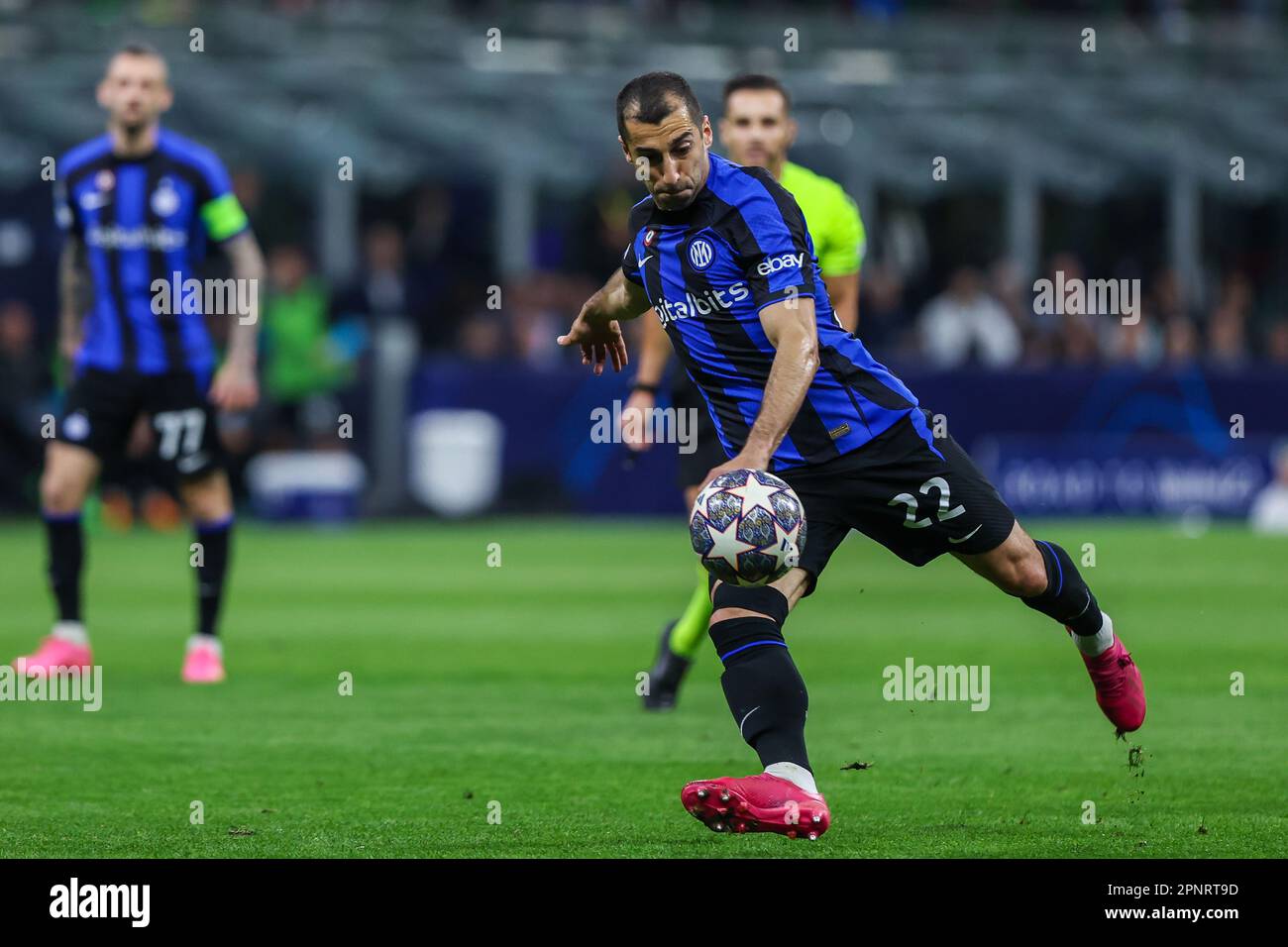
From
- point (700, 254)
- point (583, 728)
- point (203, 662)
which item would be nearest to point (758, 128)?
point (583, 728)

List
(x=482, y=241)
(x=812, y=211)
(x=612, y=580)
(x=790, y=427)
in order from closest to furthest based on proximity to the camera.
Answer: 1. (x=790, y=427)
2. (x=812, y=211)
3. (x=612, y=580)
4. (x=482, y=241)

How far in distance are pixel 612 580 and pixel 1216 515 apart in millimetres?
8346

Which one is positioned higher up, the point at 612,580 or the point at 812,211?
the point at 812,211

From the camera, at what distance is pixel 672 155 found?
20.8ft

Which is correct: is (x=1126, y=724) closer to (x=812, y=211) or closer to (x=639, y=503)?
(x=812, y=211)

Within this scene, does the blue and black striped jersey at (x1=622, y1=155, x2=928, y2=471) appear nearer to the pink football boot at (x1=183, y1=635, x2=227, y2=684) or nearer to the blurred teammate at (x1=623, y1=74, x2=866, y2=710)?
the blurred teammate at (x1=623, y1=74, x2=866, y2=710)

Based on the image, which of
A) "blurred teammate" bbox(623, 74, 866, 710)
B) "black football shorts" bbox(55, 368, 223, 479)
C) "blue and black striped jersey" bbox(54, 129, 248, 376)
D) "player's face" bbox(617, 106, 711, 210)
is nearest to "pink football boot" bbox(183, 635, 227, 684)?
"black football shorts" bbox(55, 368, 223, 479)

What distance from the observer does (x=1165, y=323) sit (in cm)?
2345

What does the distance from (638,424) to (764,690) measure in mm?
2550

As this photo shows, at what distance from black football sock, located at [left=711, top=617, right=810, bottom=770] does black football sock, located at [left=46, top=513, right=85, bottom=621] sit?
468 centimetres

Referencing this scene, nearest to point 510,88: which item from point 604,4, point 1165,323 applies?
point 604,4

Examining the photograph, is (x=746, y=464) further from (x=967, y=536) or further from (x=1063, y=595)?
(x=1063, y=595)

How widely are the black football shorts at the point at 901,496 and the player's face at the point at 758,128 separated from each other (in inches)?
94.1

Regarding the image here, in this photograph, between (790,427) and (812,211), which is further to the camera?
(812,211)
